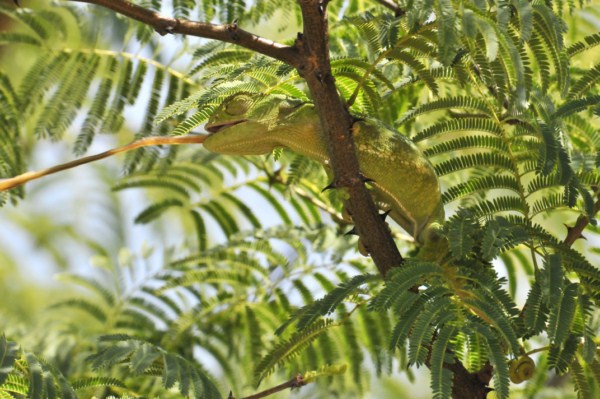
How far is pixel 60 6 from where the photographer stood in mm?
3705

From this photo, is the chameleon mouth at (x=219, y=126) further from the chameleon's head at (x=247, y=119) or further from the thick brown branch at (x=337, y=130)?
the thick brown branch at (x=337, y=130)

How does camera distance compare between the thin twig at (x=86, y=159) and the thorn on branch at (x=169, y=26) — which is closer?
the thorn on branch at (x=169, y=26)

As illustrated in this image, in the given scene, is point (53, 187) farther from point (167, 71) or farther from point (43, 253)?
point (167, 71)

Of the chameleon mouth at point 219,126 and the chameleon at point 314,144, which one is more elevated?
the chameleon mouth at point 219,126

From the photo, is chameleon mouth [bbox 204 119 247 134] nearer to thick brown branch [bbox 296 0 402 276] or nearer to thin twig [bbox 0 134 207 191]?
thin twig [bbox 0 134 207 191]

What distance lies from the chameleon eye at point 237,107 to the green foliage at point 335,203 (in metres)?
0.03

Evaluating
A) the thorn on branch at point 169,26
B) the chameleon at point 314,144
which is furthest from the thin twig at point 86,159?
the thorn on branch at point 169,26

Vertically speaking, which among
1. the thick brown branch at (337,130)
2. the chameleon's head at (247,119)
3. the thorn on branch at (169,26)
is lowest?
the thick brown branch at (337,130)

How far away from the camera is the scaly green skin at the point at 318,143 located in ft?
8.52

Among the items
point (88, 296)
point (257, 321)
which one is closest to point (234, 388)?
point (257, 321)

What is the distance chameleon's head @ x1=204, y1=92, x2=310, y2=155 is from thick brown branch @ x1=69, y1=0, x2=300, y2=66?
1.09 ft

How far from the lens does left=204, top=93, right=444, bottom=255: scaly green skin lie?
260 cm

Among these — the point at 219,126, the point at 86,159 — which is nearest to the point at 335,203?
the point at 219,126

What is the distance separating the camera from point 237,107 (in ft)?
8.67
